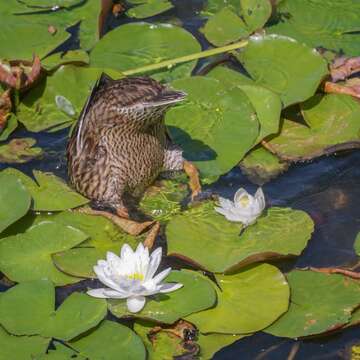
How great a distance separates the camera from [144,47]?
703 cm

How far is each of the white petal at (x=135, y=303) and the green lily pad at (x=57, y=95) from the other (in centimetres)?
198

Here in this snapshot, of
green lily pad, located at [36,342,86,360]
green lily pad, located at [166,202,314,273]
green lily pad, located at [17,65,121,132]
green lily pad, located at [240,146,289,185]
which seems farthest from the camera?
green lily pad, located at [17,65,121,132]

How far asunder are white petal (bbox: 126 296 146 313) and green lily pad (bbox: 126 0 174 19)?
3270 millimetres

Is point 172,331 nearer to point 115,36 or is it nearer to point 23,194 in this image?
point 23,194

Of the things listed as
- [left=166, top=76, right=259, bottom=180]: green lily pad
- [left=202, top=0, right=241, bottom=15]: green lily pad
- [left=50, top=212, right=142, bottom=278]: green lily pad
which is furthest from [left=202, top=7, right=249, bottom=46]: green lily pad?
[left=50, top=212, right=142, bottom=278]: green lily pad

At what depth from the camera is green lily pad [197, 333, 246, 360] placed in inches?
189

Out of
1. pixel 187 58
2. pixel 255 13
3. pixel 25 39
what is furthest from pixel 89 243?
pixel 255 13

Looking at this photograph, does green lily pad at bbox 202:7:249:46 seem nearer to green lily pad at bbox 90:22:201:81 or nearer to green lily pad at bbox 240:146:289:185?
green lily pad at bbox 90:22:201:81

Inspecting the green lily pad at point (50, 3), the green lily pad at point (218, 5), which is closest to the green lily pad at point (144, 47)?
the green lily pad at point (50, 3)

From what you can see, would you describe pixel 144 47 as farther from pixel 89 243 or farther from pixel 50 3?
pixel 89 243

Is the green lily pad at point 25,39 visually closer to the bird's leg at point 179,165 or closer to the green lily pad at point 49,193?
the green lily pad at point 49,193

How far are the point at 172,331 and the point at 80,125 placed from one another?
160 centimetres

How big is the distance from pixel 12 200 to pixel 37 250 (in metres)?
0.39

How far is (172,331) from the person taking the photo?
489 cm
